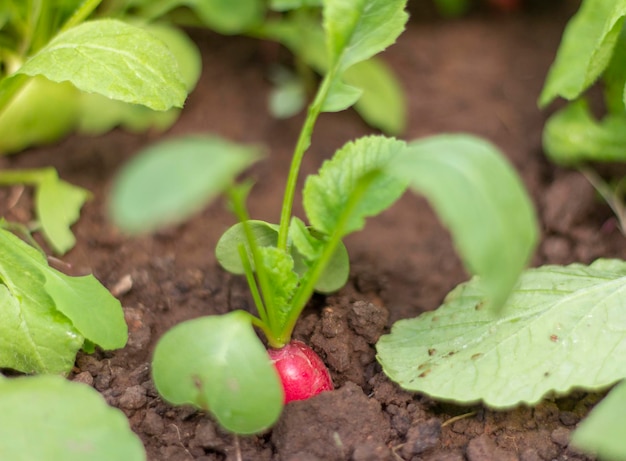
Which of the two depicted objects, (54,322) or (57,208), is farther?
(57,208)

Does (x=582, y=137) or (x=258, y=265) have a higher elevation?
(x=258, y=265)

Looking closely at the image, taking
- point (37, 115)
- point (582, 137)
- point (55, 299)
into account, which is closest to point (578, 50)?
point (582, 137)

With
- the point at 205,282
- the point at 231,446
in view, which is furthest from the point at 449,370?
the point at 205,282

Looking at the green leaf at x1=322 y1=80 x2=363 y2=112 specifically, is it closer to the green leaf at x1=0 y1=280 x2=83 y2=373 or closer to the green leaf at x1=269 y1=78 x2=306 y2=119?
the green leaf at x1=0 y1=280 x2=83 y2=373

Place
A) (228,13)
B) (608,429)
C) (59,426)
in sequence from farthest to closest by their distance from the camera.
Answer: (228,13) → (59,426) → (608,429)

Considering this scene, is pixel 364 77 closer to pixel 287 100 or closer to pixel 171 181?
pixel 287 100
